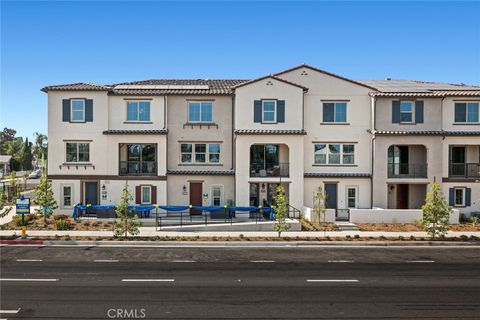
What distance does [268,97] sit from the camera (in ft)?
100

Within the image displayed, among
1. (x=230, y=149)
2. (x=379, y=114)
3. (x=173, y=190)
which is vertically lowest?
(x=173, y=190)

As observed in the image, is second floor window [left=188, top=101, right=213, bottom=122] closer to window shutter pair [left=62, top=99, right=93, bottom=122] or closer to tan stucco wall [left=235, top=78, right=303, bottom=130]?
tan stucco wall [left=235, top=78, right=303, bottom=130]

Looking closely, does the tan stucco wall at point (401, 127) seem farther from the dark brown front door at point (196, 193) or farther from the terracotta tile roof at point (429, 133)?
the dark brown front door at point (196, 193)

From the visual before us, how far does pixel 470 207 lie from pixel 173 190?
73.6 feet

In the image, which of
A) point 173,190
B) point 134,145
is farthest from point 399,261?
point 134,145

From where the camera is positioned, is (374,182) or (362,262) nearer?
(362,262)

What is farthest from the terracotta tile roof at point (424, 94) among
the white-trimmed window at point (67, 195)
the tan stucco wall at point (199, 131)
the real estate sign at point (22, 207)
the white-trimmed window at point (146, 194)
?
the real estate sign at point (22, 207)

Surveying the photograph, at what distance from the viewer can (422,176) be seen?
104ft

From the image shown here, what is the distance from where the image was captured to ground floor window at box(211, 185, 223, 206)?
3141 cm

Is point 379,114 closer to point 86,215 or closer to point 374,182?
point 374,182

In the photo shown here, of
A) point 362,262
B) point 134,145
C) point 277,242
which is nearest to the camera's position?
point 362,262

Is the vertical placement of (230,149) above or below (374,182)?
above

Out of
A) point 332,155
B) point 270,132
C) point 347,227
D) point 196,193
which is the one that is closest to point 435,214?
point 347,227

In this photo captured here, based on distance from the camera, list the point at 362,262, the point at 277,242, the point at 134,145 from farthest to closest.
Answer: the point at 134,145 → the point at 277,242 → the point at 362,262
